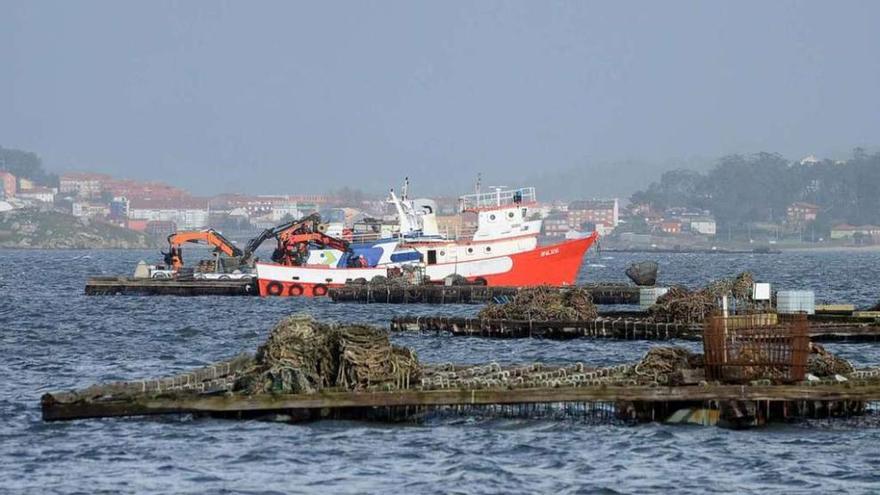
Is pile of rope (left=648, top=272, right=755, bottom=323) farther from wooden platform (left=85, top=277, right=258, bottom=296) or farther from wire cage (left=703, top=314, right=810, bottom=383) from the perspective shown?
wooden platform (left=85, top=277, right=258, bottom=296)

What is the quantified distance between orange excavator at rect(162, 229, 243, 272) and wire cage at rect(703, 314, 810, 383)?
2227 inches

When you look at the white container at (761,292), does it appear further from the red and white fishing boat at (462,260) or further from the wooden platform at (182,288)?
the wooden platform at (182,288)

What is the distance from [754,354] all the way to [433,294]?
136ft

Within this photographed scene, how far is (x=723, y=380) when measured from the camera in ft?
97.7

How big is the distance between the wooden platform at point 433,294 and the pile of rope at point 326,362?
39061mm

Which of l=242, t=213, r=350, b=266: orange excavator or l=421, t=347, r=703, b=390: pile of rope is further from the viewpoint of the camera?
l=242, t=213, r=350, b=266: orange excavator

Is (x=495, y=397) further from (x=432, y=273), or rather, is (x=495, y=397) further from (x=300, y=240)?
(x=300, y=240)

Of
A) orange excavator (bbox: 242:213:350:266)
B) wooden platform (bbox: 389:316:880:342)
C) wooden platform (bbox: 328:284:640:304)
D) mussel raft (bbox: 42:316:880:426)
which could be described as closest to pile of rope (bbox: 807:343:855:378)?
mussel raft (bbox: 42:316:880:426)

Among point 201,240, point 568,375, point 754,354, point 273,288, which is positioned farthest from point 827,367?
point 201,240

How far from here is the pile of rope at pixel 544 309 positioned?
49.1 metres

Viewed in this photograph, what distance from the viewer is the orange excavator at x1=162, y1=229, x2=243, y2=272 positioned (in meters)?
85.1

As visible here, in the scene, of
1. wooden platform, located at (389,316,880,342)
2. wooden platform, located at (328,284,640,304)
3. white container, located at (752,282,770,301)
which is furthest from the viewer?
wooden platform, located at (328,284,640,304)

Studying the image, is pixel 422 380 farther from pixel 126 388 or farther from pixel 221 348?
pixel 221 348

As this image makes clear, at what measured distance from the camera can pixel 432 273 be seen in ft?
253
